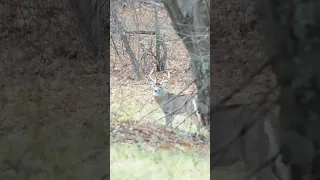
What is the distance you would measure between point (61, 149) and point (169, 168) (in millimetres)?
330

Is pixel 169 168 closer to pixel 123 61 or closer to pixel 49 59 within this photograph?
pixel 123 61

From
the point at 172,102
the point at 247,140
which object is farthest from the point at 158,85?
the point at 247,140

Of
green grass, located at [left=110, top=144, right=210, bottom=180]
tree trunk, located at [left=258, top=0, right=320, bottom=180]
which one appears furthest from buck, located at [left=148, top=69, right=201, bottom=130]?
tree trunk, located at [left=258, top=0, right=320, bottom=180]

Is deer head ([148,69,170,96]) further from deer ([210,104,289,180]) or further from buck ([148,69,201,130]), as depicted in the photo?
deer ([210,104,289,180])

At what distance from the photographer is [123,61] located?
4.59 ft

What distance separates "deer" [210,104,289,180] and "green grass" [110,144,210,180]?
8cm

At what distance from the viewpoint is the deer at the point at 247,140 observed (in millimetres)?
1421

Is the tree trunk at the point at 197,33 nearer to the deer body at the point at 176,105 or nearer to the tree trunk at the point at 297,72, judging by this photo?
the deer body at the point at 176,105

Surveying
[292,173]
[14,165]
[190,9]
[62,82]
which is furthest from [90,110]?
[292,173]

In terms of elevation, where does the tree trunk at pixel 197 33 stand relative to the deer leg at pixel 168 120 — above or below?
above

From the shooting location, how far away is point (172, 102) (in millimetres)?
1424

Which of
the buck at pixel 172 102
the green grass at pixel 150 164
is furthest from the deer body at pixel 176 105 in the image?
the green grass at pixel 150 164

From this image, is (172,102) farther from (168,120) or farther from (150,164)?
(150,164)

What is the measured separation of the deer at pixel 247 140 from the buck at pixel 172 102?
0.06 metres
